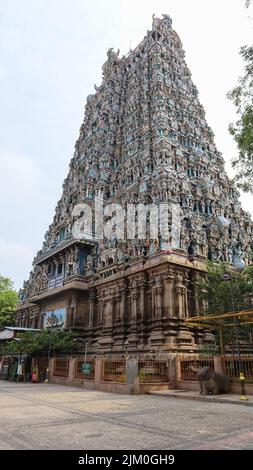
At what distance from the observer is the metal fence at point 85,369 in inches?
819

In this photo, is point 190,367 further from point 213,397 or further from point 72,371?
point 72,371

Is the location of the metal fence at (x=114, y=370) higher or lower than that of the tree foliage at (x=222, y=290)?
lower

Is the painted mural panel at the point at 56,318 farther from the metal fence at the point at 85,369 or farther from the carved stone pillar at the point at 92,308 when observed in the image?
the metal fence at the point at 85,369

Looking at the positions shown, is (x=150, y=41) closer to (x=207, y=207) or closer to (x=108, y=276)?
Result: (x=207, y=207)

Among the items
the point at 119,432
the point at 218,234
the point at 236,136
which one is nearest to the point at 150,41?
the point at 218,234

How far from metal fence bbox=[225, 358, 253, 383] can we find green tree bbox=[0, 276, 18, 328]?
38131mm

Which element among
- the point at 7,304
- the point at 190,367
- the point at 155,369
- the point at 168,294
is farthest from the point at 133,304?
the point at 7,304

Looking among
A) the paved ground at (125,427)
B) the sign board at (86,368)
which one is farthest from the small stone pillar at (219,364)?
the sign board at (86,368)

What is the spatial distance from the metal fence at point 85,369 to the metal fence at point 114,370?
4.51ft

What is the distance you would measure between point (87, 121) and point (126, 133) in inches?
533

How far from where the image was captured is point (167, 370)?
A: 59.3 feet

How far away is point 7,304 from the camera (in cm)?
5147

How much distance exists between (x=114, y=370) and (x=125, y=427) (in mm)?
11724

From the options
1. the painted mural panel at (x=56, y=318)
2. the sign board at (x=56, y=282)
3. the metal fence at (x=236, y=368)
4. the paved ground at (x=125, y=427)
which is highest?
the sign board at (x=56, y=282)
